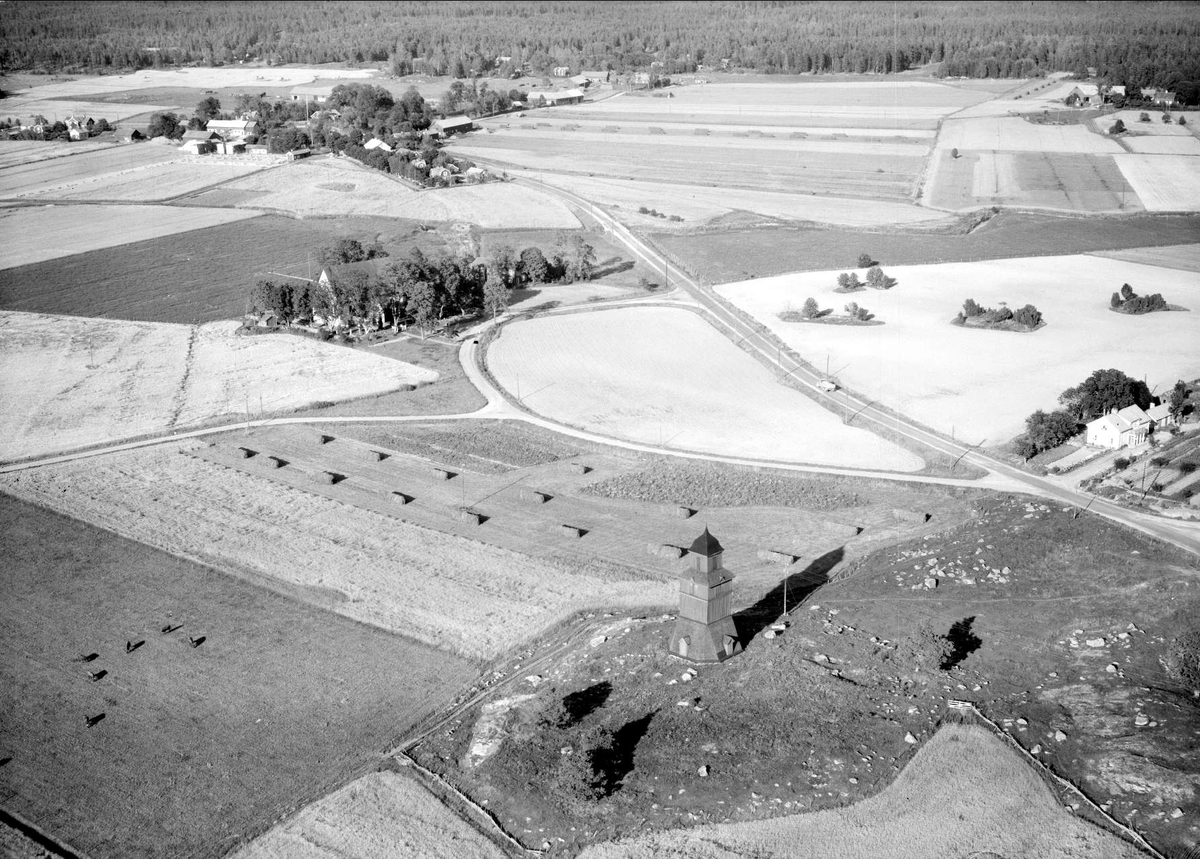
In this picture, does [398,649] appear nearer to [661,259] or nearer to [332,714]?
[332,714]

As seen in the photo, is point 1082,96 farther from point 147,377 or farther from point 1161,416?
point 147,377

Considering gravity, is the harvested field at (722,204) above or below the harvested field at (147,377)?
above

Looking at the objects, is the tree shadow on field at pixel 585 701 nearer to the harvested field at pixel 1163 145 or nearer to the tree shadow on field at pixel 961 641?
the tree shadow on field at pixel 961 641

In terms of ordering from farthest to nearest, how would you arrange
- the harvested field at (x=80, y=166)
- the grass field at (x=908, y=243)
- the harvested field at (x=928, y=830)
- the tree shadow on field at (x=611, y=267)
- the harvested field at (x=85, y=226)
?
the harvested field at (x=80, y=166)
the harvested field at (x=85, y=226)
the grass field at (x=908, y=243)
the tree shadow on field at (x=611, y=267)
the harvested field at (x=928, y=830)

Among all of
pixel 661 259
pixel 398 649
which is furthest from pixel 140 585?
pixel 661 259

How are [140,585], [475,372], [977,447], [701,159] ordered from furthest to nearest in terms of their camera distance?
1. [701,159]
2. [475,372]
3. [977,447]
4. [140,585]

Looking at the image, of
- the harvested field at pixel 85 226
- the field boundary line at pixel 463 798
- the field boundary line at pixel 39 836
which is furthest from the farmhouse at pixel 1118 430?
the harvested field at pixel 85 226

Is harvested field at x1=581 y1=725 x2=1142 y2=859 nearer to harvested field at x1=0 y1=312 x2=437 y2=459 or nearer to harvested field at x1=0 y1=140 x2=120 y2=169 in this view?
harvested field at x1=0 y1=312 x2=437 y2=459

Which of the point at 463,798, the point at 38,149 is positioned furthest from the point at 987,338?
the point at 38,149
